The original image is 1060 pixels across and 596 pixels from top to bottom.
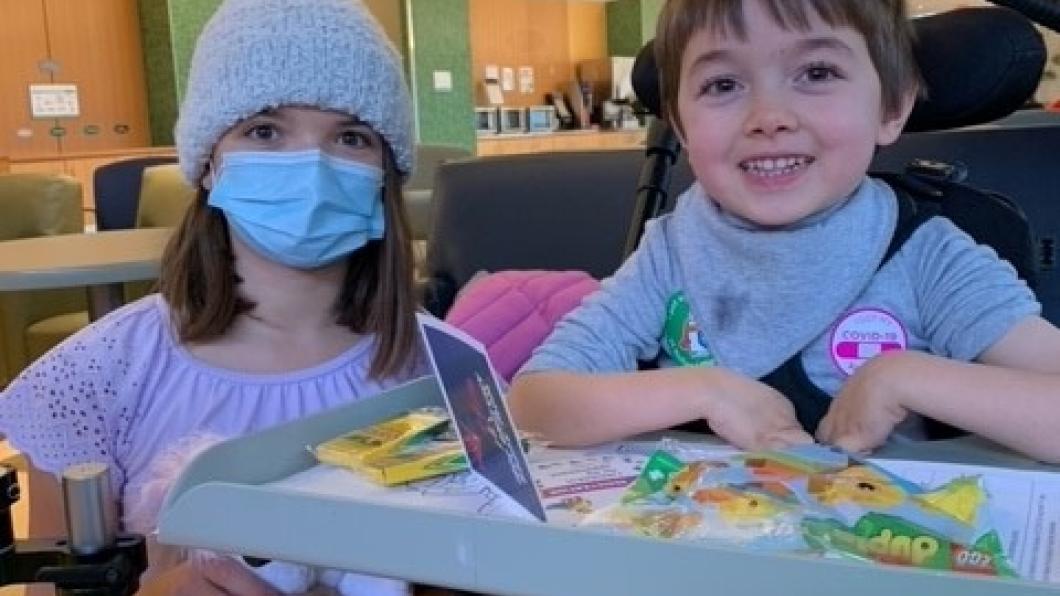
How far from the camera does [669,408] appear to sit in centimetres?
86

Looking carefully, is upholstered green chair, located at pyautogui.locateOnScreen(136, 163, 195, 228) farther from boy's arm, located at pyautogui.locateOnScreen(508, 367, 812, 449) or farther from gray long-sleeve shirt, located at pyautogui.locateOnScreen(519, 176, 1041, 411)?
boy's arm, located at pyautogui.locateOnScreen(508, 367, 812, 449)

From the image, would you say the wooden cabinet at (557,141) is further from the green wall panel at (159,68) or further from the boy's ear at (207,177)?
the boy's ear at (207,177)

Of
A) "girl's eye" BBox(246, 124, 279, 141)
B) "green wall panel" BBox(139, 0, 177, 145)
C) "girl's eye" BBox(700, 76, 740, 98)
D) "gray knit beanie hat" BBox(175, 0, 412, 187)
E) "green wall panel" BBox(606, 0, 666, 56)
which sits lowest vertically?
"girl's eye" BBox(246, 124, 279, 141)

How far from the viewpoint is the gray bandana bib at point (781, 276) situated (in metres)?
1.01

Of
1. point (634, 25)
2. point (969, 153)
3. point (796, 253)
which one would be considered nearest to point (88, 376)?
point (796, 253)

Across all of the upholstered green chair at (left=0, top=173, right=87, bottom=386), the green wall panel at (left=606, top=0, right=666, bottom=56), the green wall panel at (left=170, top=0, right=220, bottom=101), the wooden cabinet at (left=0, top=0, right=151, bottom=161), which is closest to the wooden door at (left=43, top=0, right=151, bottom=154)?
the wooden cabinet at (left=0, top=0, right=151, bottom=161)

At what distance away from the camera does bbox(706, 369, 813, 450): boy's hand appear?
812 millimetres

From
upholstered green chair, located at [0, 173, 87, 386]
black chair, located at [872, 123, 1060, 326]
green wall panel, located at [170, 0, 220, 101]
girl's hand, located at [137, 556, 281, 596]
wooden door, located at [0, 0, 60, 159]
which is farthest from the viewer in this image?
green wall panel, located at [170, 0, 220, 101]

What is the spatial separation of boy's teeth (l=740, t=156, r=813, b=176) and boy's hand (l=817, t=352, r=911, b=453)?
9.5 inches

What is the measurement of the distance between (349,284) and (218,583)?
65cm

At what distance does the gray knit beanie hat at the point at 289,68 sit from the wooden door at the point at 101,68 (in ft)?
17.1

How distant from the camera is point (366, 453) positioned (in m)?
0.70

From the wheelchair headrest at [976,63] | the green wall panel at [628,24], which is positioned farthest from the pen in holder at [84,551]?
the green wall panel at [628,24]

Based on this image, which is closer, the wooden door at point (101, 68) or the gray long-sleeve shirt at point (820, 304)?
the gray long-sleeve shirt at point (820, 304)
